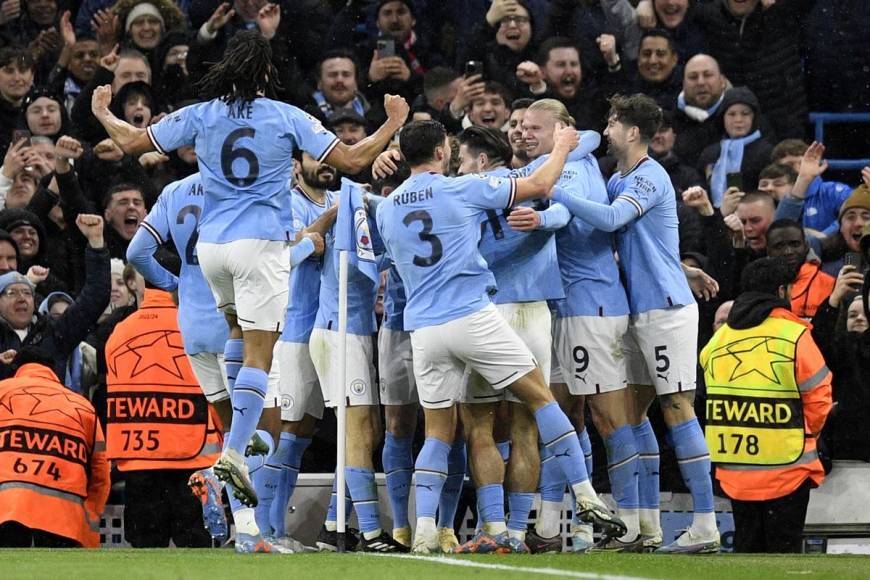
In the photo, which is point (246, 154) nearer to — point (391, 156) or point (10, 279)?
point (391, 156)

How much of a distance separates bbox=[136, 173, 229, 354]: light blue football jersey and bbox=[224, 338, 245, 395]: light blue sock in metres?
0.39

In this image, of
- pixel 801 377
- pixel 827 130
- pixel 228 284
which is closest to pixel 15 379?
pixel 228 284

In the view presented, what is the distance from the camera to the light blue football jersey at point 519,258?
9.56 m

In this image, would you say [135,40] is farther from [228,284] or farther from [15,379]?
[228,284]

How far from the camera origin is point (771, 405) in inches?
401

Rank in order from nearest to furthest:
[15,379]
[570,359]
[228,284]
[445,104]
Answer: [228,284] < [570,359] < [15,379] < [445,104]

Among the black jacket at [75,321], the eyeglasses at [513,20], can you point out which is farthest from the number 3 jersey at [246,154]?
the eyeglasses at [513,20]

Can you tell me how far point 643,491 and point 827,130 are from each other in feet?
25.4

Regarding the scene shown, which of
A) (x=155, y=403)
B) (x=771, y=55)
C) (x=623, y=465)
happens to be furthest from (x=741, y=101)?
(x=155, y=403)

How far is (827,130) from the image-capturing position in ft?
54.5

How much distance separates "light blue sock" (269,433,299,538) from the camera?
1019 centimetres

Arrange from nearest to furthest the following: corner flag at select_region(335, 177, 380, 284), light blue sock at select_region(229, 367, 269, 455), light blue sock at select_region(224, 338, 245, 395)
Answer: light blue sock at select_region(229, 367, 269, 455) < light blue sock at select_region(224, 338, 245, 395) < corner flag at select_region(335, 177, 380, 284)

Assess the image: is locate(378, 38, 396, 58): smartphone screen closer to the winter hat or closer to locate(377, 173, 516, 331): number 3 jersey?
the winter hat

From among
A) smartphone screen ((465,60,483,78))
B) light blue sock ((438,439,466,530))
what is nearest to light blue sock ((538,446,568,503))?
light blue sock ((438,439,466,530))
